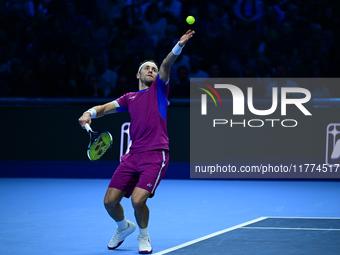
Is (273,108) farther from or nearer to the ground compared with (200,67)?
nearer to the ground

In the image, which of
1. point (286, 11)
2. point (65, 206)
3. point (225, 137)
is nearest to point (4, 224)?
point (65, 206)

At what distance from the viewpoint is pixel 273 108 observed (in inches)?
372

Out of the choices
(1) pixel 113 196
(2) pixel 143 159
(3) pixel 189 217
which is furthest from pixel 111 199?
(3) pixel 189 217

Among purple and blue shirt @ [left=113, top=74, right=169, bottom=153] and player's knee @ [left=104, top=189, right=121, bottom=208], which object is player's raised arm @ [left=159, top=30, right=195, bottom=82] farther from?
player's knee @ [left=104, top=189, right=121, bottom=208]

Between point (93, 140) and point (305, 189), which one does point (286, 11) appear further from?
point (93, 140)

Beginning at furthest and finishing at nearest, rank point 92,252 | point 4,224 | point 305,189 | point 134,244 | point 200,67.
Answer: point 200,67, point 305,189, point 4,224, point 134,244, point 92,252

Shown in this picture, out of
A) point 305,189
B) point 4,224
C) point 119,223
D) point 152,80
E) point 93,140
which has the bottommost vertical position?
point 305,189

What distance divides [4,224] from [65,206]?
138cm

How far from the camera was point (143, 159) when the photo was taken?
14.3ft

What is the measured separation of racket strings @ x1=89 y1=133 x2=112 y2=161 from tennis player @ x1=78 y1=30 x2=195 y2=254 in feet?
0.71

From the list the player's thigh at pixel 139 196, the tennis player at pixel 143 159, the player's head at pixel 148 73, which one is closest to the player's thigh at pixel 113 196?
the tennis player at pixel 143 159

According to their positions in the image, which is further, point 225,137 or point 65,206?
point 225,137

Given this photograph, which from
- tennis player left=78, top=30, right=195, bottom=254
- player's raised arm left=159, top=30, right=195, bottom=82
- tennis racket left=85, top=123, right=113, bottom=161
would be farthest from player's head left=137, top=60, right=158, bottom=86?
tennis racket left=85, top=123, right=113, bottom=161

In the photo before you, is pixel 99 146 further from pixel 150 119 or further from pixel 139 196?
pixel 139 196
